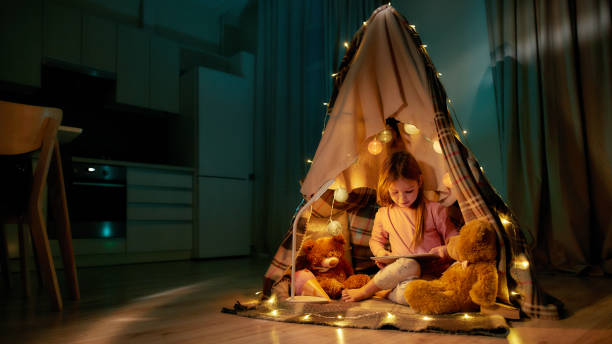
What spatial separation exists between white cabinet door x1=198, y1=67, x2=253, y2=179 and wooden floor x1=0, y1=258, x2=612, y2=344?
1.77 metres

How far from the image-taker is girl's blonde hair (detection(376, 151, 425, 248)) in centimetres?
172

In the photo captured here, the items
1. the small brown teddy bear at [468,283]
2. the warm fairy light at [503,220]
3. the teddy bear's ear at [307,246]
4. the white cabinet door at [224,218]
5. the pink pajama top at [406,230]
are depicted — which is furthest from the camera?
the white cabinet door at [224,218]

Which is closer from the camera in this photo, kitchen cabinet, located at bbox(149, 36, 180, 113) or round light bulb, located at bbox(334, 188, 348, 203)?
round light bulb, located at bbox(334, 188, 348, 203)

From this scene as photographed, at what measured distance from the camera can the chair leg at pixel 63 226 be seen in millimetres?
1790

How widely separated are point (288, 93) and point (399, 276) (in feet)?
8.57

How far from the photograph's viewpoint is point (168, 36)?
4.22 metres

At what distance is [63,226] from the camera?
182cm

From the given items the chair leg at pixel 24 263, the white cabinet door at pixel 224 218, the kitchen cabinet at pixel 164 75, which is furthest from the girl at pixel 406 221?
the kitchen cabinet at pixel 164 75

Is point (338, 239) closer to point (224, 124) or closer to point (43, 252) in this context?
point (43, 252)

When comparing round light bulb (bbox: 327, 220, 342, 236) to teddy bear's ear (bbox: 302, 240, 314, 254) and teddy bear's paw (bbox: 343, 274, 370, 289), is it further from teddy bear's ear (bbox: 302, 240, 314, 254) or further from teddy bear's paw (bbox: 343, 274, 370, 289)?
teddy bear's paw (bbox: 343, 274, 370, 289)

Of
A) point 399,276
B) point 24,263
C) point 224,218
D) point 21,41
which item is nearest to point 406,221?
point 399,276

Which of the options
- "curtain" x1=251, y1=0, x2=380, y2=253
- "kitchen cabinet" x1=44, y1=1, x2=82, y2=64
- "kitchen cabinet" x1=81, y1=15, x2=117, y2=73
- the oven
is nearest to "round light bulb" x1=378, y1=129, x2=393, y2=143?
"curtain" x1=251, y1=0, x2=380, y2=253

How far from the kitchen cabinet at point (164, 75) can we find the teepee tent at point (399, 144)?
248cm

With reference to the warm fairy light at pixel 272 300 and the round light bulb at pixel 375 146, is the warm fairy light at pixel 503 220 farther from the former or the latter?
the warm fairy light at pixel 272 300
